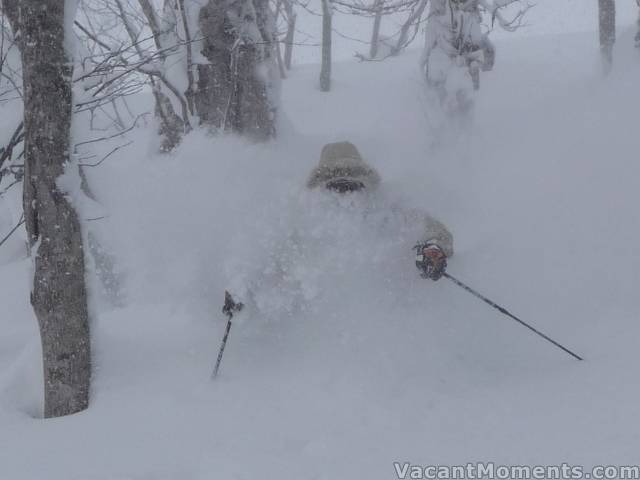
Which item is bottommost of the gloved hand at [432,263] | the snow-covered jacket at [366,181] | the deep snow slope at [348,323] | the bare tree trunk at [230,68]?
the deep snow slope at [348,323]

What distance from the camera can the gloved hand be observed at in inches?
190

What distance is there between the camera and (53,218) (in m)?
3.78

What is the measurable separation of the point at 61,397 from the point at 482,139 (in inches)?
303

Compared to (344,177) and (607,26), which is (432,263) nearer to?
(344,177)

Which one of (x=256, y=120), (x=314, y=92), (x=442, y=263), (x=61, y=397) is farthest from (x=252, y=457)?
(x=314, y=92)

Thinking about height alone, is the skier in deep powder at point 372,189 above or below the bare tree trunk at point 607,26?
below

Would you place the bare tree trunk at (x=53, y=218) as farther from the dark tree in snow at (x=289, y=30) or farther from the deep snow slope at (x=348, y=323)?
the dark tree in snow at (x=289, y=30)

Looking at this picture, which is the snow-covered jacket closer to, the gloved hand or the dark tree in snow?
the gloved hand

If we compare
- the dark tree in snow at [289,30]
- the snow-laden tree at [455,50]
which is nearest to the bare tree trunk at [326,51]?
the dark tree in snow at [289,30]

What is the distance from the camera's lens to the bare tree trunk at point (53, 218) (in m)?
3.63

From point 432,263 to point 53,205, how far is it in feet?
10.00

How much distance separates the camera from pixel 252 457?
3.33 metres

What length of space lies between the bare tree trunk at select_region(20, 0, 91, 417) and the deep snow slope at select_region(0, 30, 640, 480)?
0.94 ft

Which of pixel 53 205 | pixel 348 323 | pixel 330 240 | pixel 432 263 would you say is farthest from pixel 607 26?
pixel 53 205
